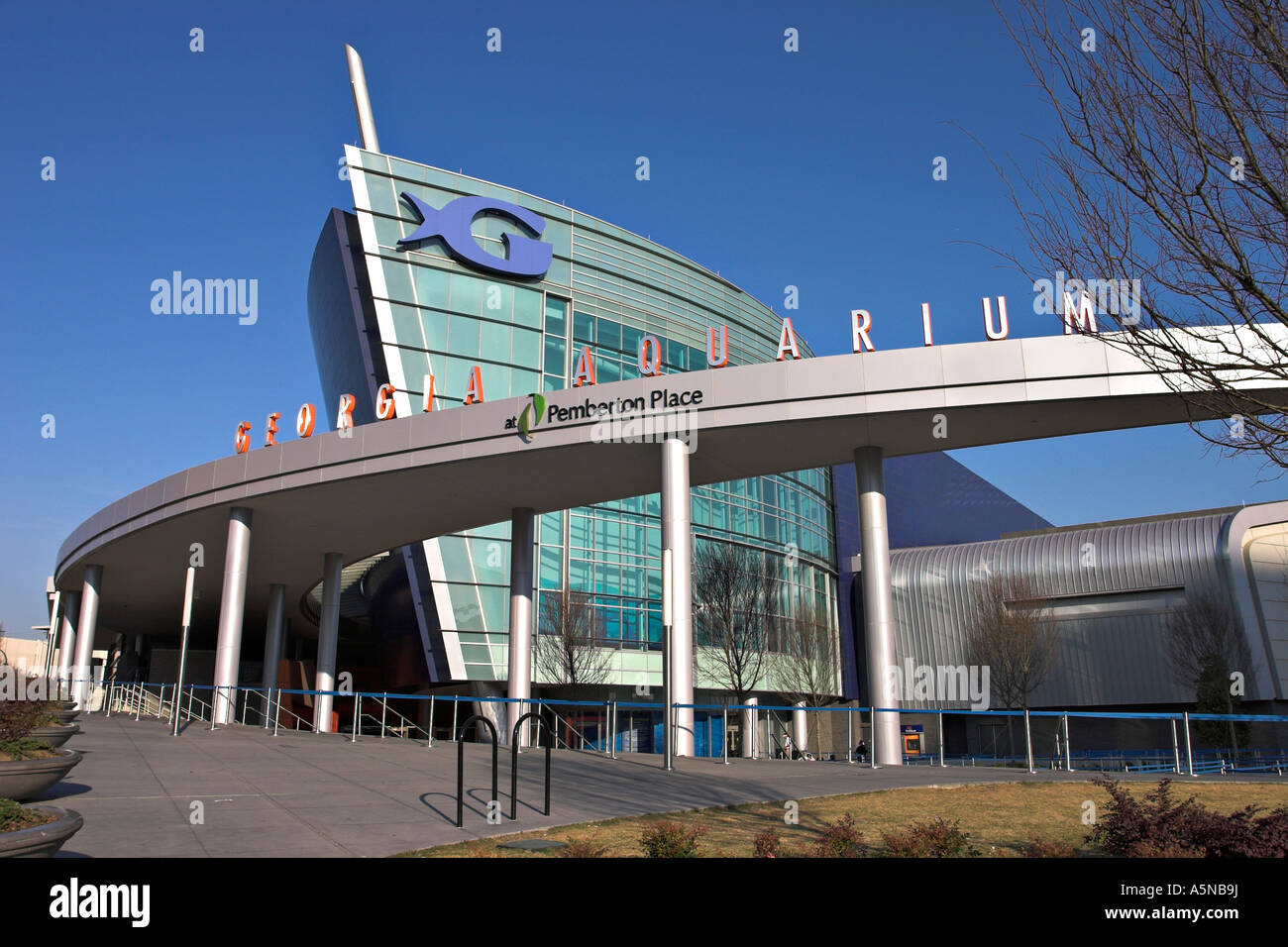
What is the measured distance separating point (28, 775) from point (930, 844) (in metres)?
7.36

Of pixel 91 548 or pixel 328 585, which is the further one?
pixel 91 548

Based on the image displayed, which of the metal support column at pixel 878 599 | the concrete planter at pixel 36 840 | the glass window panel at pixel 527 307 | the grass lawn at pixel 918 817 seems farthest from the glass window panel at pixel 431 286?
the concrete planter at pixel 36 840

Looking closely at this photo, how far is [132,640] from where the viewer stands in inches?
2557

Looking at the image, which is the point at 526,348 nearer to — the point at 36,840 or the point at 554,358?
the point at 554,358

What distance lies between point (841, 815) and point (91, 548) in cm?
3157

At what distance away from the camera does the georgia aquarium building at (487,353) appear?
41188 mm

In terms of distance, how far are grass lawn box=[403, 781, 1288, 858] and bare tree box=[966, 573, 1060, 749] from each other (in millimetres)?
28210

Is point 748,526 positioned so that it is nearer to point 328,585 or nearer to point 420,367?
point 420,367

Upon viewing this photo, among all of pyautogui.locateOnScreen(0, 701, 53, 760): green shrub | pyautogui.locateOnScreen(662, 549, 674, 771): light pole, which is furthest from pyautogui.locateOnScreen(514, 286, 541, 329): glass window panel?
pyautogui.locateOnScreen(0, 701, 53, 760): green shrub

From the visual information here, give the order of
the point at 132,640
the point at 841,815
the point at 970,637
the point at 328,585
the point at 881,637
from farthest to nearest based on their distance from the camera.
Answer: the point at 132,640, the point at 970,637, the point at 328,585, the point at 881,637, the point at 841,815

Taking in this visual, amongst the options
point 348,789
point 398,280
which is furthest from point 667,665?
point 398,280

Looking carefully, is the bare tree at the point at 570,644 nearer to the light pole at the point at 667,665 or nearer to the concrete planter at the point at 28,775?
the light pole at the point at 667,665
